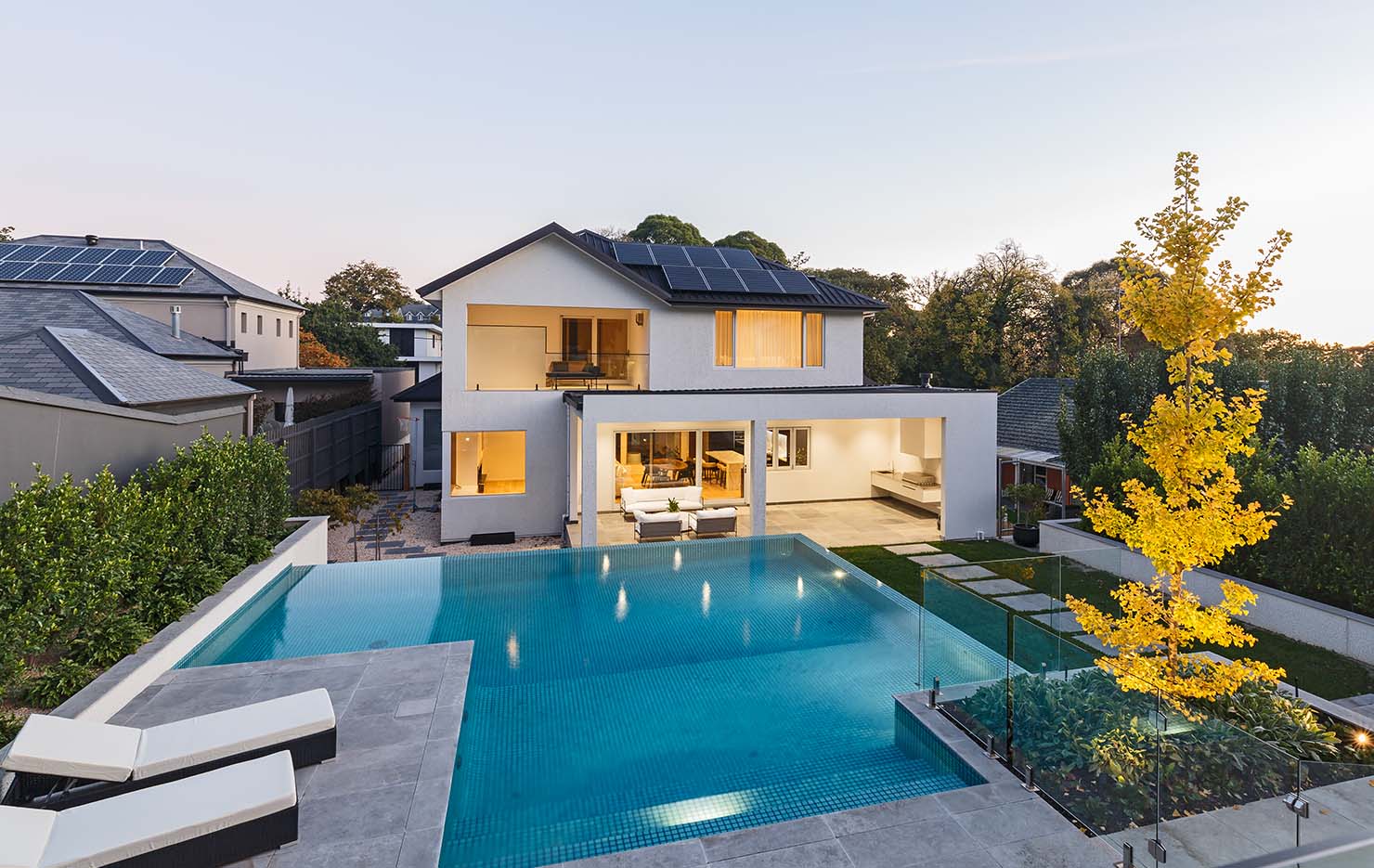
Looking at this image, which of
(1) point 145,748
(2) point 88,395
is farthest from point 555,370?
(1) point 145,748

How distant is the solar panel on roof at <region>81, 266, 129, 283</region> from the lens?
2312 centimetres

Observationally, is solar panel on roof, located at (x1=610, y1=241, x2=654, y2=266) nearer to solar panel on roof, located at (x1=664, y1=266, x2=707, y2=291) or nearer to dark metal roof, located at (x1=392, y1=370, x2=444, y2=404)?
solar panel on roof, located at (x1=664, y1=266, x2=707, y2=291)

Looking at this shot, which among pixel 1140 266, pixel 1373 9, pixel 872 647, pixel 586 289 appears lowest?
pixel 872 647

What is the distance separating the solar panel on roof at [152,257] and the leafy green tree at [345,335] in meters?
20.6

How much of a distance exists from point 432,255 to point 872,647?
63321 mm

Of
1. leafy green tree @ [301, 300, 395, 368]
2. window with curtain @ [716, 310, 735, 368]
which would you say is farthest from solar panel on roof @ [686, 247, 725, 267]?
leafy green tree @ [301, 300, 395, 368]

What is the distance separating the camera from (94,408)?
8.72 meters

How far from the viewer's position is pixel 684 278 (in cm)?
1928

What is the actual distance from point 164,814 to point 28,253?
100 ft

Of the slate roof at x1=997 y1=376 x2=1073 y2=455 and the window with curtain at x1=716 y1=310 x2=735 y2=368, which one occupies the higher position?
the window with curtain at x1=716 y1=310 x2=735 y2=368

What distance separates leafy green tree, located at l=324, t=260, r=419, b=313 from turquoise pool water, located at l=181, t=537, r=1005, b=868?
60531 mm

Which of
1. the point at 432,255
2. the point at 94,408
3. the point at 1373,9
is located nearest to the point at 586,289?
the point at 94,408

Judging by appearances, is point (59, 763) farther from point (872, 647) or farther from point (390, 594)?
point (872, 647)

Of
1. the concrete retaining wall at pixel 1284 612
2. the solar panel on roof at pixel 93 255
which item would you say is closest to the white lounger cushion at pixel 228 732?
the concrete retaining wall at pixel 1284 612
